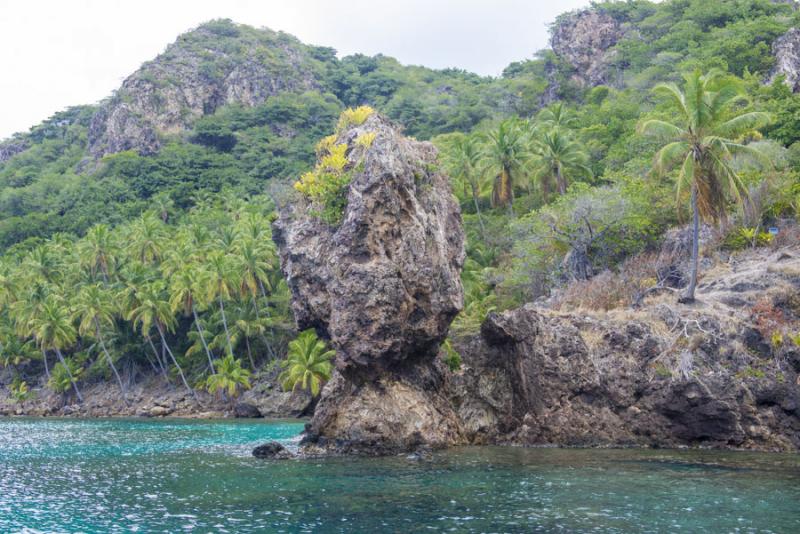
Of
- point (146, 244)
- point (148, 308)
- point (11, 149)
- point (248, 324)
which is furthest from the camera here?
point (11, 149)

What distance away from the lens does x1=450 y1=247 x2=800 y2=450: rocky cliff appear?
83.1ft

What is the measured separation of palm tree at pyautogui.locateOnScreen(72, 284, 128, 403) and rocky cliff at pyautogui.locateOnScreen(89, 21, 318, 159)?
49575 mm

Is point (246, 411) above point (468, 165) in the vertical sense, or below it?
below

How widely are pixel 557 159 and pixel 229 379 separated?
31.0 m

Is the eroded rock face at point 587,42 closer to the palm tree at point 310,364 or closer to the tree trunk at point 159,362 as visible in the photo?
the palm tree at point 310,364

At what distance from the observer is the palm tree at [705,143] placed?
29.2m

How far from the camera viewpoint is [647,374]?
88.2ft

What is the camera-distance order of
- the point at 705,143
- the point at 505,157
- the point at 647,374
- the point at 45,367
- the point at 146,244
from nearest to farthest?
the point at 647,374 < the point at 705,143 < the point at 505,157 < the point at 146,244 < the point at 45,367

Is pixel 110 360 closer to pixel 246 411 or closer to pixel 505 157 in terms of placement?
pixel 246 411

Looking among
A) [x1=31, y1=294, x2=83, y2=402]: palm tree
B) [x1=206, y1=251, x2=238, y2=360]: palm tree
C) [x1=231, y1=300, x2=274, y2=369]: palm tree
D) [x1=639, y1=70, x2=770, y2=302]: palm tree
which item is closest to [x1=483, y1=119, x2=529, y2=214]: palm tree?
[x1=231, y1=300, x2=274, y2=369]: palm tree

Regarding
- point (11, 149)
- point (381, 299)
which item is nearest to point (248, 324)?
point (381, 299)

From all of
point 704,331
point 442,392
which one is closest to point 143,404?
point 442,392

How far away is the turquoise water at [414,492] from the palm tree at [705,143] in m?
10.5

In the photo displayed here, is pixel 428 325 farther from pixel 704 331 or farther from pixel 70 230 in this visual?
pixel 70 230
